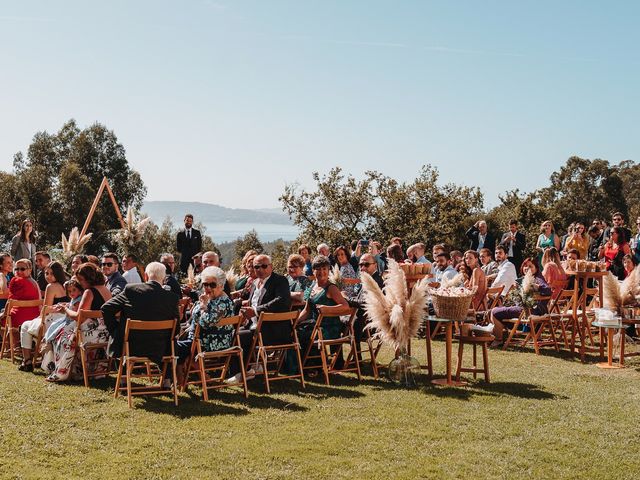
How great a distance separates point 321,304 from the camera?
9.09m

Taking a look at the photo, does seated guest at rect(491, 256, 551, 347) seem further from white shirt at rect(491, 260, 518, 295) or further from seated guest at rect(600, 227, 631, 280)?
seated guest at rect(600, 227, 631, 280)

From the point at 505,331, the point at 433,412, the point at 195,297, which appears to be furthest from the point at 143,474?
the point at 505,331

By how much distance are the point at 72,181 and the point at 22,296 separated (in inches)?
1844

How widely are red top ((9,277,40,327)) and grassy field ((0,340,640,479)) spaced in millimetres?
1457

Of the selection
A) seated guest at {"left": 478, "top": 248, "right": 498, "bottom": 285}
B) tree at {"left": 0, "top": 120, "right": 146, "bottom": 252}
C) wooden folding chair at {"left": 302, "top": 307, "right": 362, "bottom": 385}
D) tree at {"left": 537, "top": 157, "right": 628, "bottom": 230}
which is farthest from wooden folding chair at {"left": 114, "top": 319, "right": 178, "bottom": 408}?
tree at {"left": 537, "top": 157, "right": 628, "bottom": 230}

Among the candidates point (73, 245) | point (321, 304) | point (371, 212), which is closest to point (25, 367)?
point (321, 304)

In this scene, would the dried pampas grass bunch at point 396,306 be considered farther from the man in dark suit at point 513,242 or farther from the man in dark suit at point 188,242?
the man in dark suit at point 188,242

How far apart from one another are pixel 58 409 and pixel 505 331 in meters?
8.70

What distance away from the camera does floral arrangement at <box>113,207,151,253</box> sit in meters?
18.1

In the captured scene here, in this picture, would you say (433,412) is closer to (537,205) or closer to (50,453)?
(50,453)

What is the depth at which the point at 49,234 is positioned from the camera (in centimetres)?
5309

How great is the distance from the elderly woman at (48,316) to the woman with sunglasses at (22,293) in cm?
45

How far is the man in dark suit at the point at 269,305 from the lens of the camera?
28.6ft

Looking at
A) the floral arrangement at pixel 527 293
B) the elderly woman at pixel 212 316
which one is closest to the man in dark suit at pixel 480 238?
the floral arrangement at pixel 527 293
